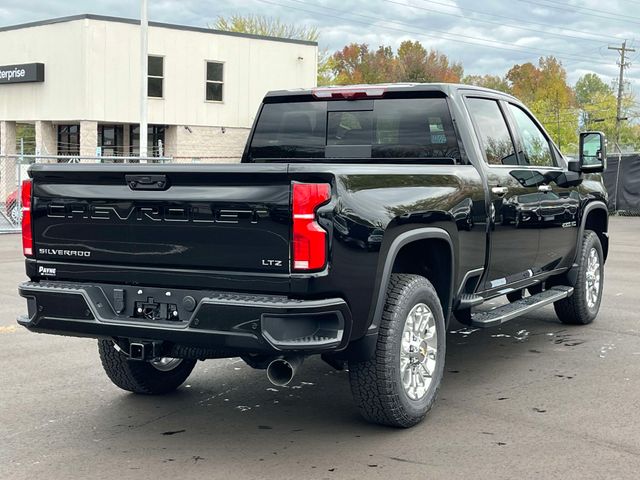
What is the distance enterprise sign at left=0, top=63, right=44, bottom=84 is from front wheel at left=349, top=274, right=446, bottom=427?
31.4 metres

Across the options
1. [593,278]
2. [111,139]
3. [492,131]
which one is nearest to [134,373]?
[492,131]

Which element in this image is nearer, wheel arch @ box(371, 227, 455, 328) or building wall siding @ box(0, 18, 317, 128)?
wheel arch @ box(371, 227, 455, 328)

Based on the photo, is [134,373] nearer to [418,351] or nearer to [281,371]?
[281,371]

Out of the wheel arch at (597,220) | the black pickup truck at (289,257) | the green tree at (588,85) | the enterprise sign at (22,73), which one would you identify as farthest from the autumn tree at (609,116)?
the black pickup truck at (289,257)

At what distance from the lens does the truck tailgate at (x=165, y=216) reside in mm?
4480

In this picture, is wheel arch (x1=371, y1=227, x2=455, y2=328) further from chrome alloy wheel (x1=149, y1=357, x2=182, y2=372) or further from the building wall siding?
the building wall siding

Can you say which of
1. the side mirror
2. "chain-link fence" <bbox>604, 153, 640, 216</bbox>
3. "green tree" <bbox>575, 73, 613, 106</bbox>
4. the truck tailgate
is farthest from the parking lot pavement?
"green tree" <bbox>575, 73, 613, 106</bbox>

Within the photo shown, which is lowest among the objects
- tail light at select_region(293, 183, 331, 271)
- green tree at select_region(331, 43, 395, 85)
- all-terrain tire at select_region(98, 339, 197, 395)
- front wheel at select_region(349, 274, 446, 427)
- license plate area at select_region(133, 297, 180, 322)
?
all-terrain tire at select_region(98, 339, 197, 395)

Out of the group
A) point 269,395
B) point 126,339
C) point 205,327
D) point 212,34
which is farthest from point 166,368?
point 212,34

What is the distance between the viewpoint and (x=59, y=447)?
4953 mm

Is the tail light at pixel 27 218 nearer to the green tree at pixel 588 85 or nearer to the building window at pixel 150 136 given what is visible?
the building window at pixel 150 136

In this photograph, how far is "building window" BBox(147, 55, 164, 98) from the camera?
35.3m

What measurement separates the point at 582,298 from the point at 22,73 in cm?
3043

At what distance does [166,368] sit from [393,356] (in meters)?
A: 1.84
